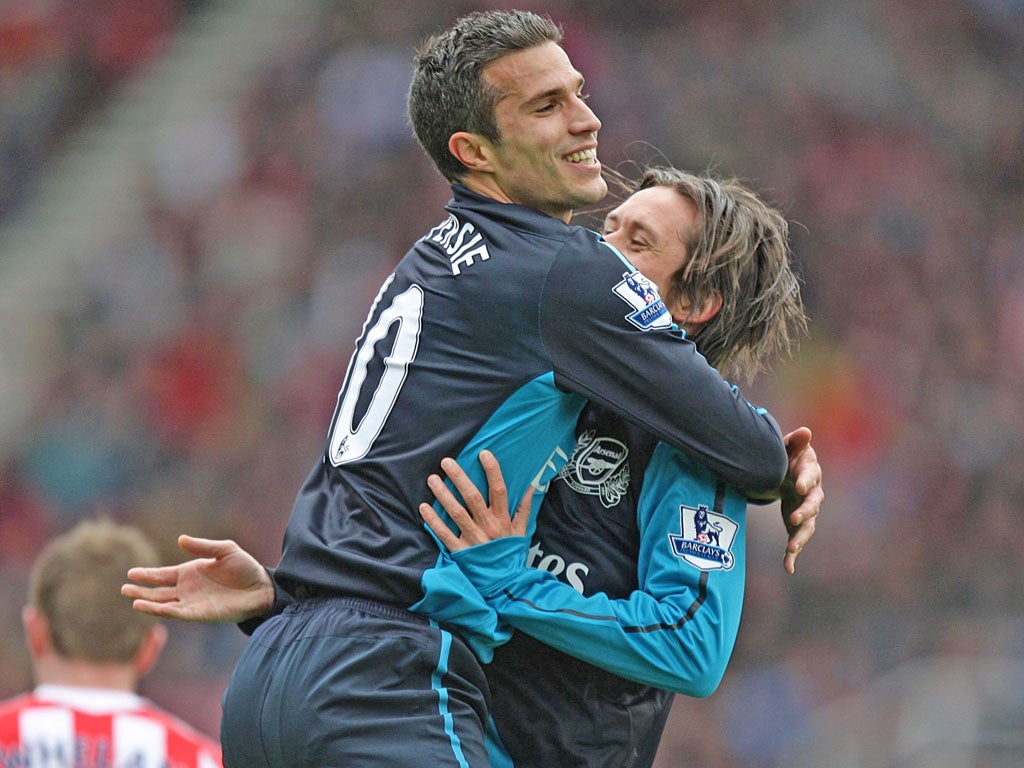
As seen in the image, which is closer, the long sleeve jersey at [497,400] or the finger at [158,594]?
the long sleeve jersey at [497,400]

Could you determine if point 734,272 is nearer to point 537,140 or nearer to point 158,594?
point 537,140

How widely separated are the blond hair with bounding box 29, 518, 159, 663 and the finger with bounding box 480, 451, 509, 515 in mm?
1535

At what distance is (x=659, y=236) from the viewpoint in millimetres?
3598

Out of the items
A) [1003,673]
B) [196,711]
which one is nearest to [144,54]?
[196,711]

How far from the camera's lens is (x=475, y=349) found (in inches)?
123

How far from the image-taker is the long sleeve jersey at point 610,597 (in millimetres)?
3123

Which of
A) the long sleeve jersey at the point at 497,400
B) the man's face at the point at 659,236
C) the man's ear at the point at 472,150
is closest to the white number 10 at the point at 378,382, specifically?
the long sleeve jersey at the point at 497,400

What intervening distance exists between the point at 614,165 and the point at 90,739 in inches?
276

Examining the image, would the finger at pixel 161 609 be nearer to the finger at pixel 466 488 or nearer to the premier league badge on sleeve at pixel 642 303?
the finger at pixel 466 488

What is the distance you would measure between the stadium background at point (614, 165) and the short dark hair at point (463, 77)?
5.89 metres

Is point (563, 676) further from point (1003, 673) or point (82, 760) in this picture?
point (1003, 673)

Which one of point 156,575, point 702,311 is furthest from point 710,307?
point 156,575

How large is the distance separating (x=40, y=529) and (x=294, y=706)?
6.80 metres

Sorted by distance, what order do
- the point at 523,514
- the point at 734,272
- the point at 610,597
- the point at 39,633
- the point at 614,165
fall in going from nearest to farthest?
the point at 523,514 → the point at 610,597 → the point at 734,272 → the point at 39,633 → the point at 614,165
